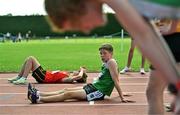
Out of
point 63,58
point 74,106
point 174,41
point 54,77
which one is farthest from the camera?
point 63,58

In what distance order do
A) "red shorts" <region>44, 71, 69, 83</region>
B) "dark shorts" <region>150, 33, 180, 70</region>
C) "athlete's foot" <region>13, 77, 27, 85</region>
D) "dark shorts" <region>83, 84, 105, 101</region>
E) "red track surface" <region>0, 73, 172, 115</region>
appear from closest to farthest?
1. "dark shorts" <region>150, 33, 180, 70</region>
2. "red track surface" <region>0, 73, 172, 115</region>
3. "dark shorts" <region>83, 84, 105, 101</region>
4. "athlete's foot" <region>13, 77, 27, 85</region>
5. "red shorts" <region>44, 71, 69, 83</region>

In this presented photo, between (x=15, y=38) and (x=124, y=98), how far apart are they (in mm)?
51139

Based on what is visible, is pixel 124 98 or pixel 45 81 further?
pixel 45 81

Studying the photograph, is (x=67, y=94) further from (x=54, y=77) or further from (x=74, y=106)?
(x=54, y=77)

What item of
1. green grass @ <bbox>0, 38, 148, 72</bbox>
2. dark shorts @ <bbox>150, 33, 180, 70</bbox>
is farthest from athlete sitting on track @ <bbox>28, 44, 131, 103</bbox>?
green grass @ <bbox>0, 38, 148, 72</bbox>

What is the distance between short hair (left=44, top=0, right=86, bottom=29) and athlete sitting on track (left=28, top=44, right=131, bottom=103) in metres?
5.50

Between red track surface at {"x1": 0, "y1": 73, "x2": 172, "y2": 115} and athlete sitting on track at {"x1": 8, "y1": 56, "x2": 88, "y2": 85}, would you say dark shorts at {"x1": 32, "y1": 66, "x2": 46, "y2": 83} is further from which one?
red track surface at {"x1": 0, "y1": 73, "x2": 172, "y2": 115}

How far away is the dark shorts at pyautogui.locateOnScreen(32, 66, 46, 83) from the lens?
10341 mm

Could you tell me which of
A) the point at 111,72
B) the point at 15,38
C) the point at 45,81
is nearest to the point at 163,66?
the point at 111,72

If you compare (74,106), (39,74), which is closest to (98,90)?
(74,106)

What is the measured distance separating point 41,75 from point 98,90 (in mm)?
2933

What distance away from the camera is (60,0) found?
2.06m

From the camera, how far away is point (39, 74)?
10500 millimetres

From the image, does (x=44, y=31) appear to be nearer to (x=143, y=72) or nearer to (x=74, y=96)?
(x=143, y=72)
